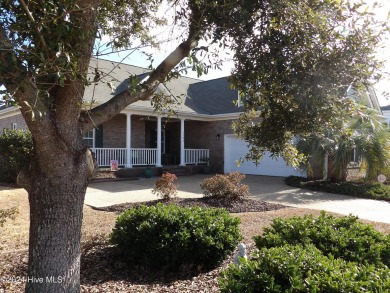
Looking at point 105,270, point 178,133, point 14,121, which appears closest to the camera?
point 105,270

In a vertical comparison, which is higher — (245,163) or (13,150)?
(13,150)

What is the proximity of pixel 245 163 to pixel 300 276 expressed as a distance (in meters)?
17.0

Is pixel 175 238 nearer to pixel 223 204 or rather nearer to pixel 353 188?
pixel 223 204

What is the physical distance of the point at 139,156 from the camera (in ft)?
60.4

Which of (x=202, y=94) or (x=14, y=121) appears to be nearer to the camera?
(x=14, y=121)

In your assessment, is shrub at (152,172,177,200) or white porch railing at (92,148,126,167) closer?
shrub at (152,172,177,200)

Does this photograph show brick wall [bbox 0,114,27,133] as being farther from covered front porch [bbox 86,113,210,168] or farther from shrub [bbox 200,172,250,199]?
shrub [bbox 200,172,250,199]

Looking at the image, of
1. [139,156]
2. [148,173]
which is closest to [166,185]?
[148,173]

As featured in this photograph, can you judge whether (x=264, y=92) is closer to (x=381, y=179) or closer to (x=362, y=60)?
(x=362, y=60)

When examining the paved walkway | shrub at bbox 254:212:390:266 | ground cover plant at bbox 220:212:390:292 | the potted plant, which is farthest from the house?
ground cover plant at bbox 220:212:390:292

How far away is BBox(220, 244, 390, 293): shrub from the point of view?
2.53 meters

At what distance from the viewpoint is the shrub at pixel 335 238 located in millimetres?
3793

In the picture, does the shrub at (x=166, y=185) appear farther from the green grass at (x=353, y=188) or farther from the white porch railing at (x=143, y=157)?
the white porch railing at (x=143, y=157)

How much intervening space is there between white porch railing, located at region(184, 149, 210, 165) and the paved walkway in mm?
4826
